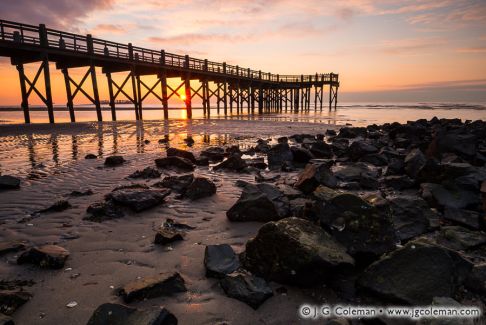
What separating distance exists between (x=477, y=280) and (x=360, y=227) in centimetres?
99

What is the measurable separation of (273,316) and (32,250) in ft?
8.16

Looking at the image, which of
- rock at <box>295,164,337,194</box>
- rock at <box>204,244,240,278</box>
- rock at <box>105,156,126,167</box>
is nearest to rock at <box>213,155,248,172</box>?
rock at <box>295,164,337,194</box>

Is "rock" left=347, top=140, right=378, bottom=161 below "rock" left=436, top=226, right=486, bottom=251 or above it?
above

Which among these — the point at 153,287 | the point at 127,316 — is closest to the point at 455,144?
the point at 153,287

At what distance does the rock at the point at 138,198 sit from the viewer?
4.55m

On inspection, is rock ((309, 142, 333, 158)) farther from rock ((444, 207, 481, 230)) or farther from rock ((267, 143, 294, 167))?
rock ((444, 207, 481, 230))

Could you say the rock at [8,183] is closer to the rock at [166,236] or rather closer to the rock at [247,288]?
the rock at [166,236]

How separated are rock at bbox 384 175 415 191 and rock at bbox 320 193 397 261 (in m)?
3.26

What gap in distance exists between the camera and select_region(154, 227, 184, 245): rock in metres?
3.54

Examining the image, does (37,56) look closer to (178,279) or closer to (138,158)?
(138,158)

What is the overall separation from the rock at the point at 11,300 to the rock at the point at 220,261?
1.51 m

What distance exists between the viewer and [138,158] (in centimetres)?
894

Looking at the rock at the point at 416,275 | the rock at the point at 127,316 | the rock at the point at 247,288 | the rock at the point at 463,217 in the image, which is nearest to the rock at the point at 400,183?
the rock at the point at 463,217

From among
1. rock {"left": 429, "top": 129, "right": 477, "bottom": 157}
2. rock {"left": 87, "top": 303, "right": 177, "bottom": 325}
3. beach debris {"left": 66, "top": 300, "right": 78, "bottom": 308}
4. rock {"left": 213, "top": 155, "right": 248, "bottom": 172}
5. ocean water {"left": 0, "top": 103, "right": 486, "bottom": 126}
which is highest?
ocean water {"left": 0, "top": 103, "right": 486, "bottom": 126}
